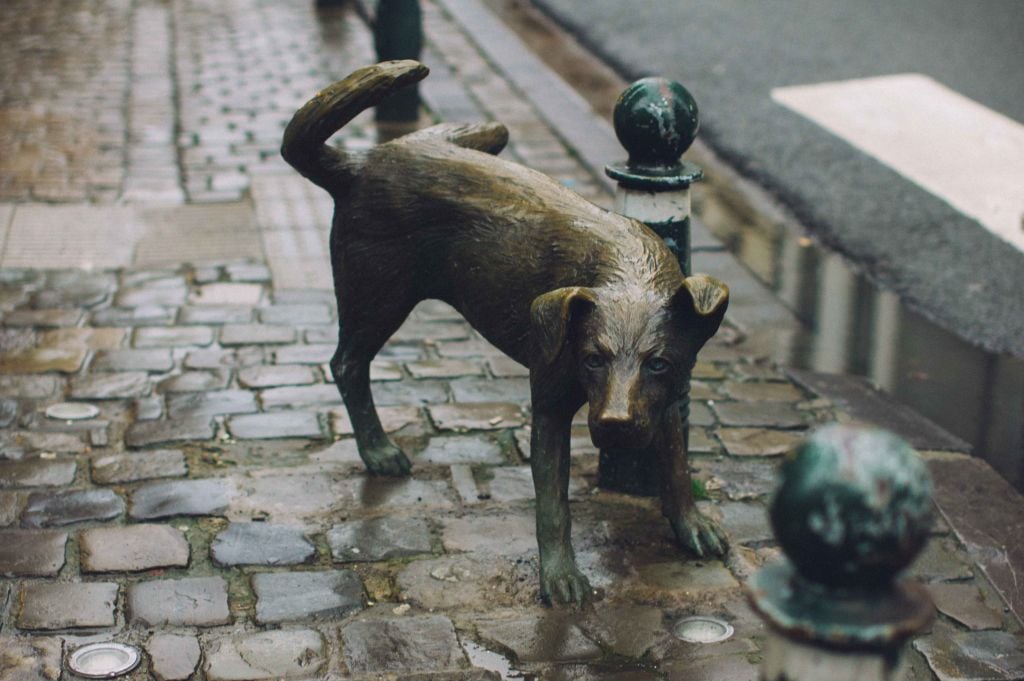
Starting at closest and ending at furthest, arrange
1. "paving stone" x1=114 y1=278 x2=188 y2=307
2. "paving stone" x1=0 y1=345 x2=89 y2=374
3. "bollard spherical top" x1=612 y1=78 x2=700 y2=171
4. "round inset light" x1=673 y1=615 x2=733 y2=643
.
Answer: "round inset light" x1=673 y1=615 x2=733 y2=643
"bollard spherical top" x1=612 y1=78 x2=700 y2=171
"paving stone" x1=0 y1=345 x2=89 y2=374
"paving stone" x1=114 y1=278 x2=188 y2=307

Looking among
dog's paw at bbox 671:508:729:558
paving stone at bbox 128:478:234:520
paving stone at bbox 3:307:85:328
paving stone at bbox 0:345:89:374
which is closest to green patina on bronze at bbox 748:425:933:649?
dog's paw at bbox 671:508:729:558

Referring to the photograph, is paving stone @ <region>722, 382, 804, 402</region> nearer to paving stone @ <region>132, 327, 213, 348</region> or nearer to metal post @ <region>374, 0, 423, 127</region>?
paving stone @ <region>132, 327, 213, 348</region>

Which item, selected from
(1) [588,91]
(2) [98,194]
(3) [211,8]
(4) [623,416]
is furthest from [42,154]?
(4) [623,416]

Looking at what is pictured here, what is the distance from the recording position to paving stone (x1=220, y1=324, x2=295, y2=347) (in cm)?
579

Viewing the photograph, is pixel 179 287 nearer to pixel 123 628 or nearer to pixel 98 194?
pixel 98 194

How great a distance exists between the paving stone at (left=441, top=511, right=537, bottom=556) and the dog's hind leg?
0.38 m

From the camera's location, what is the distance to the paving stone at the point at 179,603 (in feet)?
12.1

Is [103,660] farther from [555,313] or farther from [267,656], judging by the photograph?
[555,313]

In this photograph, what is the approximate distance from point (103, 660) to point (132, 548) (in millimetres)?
635

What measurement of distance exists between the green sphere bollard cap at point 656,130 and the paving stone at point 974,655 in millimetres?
1614

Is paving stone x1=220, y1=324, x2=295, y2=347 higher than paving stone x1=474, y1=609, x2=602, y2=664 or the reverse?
the reverse

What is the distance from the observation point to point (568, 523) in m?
3.91

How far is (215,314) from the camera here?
609cm

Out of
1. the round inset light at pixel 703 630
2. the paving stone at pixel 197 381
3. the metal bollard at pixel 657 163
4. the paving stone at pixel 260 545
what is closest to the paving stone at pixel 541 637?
the round inset light at pixel 703 630
